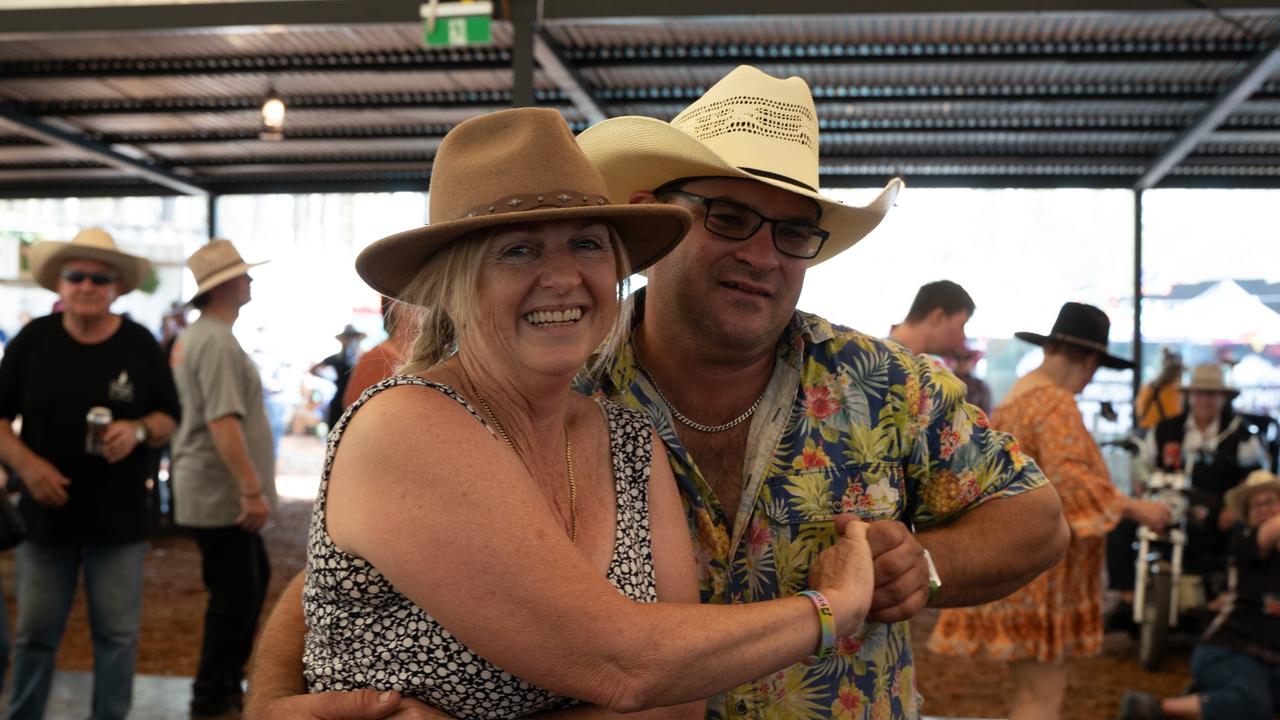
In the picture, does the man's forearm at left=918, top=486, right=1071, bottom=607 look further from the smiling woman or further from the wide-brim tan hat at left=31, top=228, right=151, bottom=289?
the wide-brim tan hat at left=31, top=228, right=151, bottom=289

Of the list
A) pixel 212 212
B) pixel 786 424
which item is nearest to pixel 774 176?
pixel 786 424

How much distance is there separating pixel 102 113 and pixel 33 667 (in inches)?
322

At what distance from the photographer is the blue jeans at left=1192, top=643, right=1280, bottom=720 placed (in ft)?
16.0

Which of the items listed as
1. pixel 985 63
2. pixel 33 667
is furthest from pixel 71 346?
pixel 985 63

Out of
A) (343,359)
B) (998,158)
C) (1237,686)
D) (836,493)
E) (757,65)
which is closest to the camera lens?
(836,493)

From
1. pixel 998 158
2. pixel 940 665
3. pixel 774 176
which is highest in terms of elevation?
pixel 998 158

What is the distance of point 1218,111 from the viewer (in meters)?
9.58

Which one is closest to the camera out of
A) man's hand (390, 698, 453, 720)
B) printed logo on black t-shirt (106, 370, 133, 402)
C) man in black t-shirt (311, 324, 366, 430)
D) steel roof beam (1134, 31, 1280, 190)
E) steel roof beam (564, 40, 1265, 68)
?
man's hand (390, 698, 453, 720)

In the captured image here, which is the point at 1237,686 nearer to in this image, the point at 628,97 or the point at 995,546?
the point at 995,546

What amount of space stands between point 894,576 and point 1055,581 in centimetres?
309

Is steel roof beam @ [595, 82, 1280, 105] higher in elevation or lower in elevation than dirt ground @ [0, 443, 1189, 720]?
higher

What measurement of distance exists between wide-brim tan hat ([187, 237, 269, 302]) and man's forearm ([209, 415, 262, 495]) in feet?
2.01

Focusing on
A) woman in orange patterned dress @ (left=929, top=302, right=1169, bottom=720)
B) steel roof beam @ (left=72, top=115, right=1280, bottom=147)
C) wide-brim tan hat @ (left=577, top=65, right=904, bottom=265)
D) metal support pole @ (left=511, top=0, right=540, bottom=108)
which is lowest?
woman in orange patterned dress @ (left=929, top=302, right=1169, bottom=720)

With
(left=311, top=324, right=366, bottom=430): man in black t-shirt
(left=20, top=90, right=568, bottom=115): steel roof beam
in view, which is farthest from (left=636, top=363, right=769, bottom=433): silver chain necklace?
(left=20, top=90, right=568, bottom=115): steel roof beam
